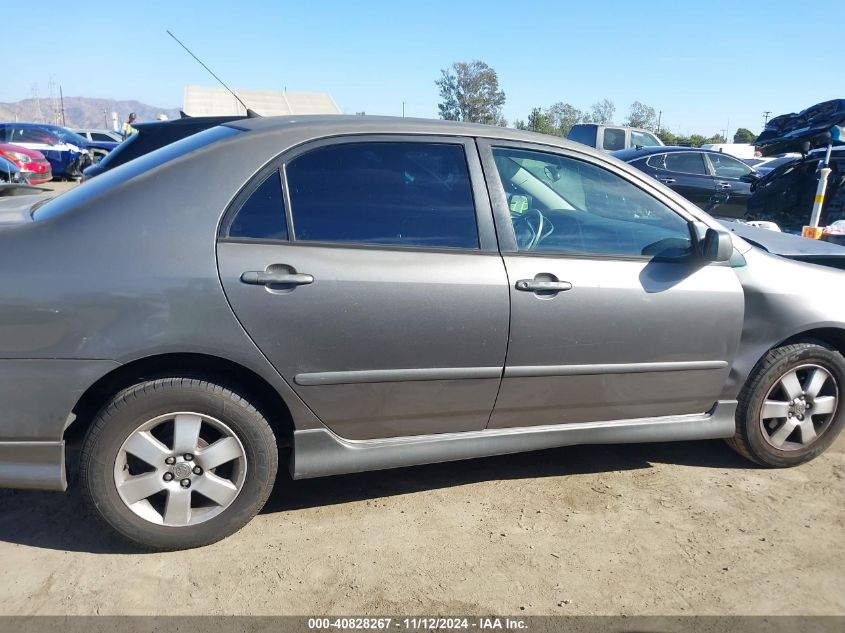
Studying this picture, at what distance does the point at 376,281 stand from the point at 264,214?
0.51 meters

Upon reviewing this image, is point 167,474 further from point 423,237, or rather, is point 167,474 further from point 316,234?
point 423,237

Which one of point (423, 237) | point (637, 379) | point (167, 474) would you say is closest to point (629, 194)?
point (637, 379)

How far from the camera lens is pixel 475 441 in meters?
3.03

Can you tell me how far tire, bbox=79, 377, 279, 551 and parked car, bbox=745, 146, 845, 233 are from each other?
772cm

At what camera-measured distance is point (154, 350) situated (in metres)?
2.51

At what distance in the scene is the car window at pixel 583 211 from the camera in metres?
3.09

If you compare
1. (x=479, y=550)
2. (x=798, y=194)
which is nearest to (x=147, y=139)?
(x=479, y=550)

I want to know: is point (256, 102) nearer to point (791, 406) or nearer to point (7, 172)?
point (7, 172)

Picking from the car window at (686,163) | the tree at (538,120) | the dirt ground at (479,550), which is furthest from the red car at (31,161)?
the tree at (538,120)

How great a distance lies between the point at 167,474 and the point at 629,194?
2.39 m

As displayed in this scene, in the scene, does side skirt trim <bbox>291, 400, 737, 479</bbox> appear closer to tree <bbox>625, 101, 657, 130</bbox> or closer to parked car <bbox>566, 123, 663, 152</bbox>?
parked car <bbox>566, 123, 663, 152</bbox>

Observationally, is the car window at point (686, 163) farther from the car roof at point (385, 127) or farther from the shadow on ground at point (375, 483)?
the car roof at point (385, 127)

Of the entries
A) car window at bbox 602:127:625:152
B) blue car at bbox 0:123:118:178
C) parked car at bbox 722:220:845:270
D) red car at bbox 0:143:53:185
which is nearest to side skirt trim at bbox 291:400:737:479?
parked car at bbox 722:220:845:270

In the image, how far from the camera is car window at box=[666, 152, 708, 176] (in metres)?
11.2
